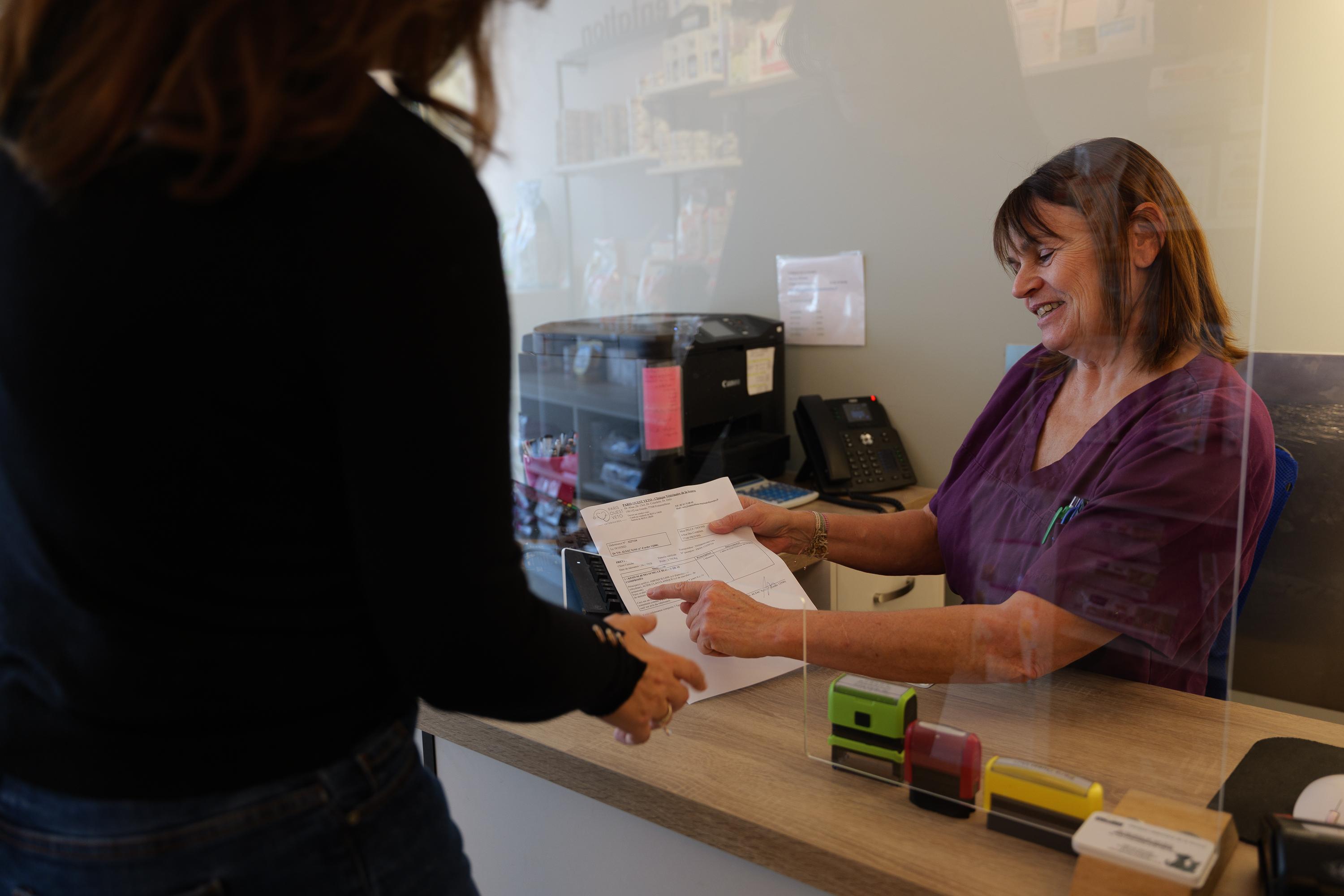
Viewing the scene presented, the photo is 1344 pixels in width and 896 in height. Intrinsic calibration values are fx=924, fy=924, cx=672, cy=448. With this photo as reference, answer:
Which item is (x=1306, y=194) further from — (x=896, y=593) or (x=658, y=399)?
(x=658, y=399)

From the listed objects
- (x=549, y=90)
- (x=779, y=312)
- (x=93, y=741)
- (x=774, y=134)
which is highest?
(x=549, y=90)

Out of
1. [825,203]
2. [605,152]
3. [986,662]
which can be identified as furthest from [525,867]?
[605,152]

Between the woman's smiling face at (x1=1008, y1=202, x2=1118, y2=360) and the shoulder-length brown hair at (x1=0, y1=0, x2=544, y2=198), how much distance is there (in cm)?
77

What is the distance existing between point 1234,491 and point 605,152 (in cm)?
204

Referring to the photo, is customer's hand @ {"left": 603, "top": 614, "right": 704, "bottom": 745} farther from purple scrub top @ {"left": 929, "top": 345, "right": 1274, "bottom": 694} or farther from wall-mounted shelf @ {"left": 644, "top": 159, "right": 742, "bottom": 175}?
wall-mounted shelf @ {"left": 644, "top": 159, "right": 742, "bottom": 175}

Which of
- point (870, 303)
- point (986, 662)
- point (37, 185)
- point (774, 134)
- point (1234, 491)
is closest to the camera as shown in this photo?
point (37, 185)

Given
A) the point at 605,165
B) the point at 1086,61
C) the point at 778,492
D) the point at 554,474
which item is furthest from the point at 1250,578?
the point at 605,165

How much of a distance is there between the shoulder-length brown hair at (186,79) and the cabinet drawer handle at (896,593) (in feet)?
3.61

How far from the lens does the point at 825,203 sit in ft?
6.95

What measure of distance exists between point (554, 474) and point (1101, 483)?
1.21 m

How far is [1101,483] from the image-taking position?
1.00 meters

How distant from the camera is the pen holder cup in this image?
6.30 feet

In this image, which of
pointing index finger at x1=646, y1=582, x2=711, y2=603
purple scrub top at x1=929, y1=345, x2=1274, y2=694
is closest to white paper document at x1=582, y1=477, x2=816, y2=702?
pointing index finger at x1=646, y1=582, x2=711, y2=603

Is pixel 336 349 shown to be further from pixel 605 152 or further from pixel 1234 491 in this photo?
pixel 605 152
